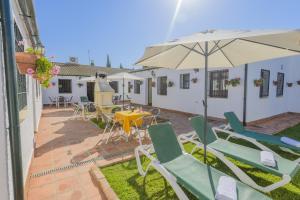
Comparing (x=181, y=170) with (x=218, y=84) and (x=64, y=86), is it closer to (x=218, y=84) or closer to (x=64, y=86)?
(x=218, y=84)

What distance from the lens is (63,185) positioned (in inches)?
126

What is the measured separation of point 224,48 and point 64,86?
1768cm

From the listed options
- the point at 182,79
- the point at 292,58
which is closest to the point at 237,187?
the point at 182,79

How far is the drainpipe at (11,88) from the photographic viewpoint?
5.33 feet

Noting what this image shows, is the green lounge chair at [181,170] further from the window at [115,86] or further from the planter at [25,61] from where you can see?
the window at [115,86]

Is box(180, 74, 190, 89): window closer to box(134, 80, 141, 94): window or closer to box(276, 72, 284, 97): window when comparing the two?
box(276, 72, 284, 97): window

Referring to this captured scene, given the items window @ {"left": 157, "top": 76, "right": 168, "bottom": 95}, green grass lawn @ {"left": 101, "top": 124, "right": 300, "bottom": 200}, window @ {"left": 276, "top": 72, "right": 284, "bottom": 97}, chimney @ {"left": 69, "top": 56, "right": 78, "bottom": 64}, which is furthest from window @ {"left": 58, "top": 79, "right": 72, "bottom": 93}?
window @ {"left": 276, "top": 72, "right": 284, "bottom": 97}

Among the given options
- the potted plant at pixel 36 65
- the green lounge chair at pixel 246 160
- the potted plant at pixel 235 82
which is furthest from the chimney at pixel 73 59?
the potted plant at pixel 36 65

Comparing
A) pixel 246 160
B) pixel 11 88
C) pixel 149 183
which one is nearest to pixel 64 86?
pixel 149 183

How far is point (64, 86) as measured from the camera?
1792cm

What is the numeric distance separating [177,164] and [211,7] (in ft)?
19.2

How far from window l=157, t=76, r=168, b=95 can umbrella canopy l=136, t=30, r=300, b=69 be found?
8164 millimetres

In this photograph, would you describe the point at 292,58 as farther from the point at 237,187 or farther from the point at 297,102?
the point at 237,187

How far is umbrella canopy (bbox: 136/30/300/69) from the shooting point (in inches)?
86.0
